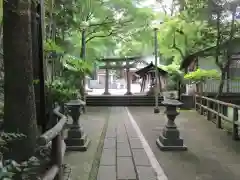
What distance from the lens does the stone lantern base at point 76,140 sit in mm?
6781

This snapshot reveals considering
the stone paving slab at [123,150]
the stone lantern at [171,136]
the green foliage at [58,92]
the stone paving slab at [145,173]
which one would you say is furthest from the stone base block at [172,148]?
the green foliage at [58,92]

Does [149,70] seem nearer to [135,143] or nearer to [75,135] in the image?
[135,143]

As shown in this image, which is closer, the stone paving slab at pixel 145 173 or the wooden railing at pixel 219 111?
the stone paving slab at pixel 145 173

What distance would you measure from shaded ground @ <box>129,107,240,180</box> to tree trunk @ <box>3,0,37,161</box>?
274 centimetres

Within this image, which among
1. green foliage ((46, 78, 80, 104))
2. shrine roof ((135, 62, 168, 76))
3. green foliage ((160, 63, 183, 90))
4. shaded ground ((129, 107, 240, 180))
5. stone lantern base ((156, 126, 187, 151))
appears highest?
shrine roof ((135, 62, 168, 76))

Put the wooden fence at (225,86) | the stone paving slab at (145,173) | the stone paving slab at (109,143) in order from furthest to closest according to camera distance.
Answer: the wooden fence at (225,86) → the stone paving slab at (109,143) → the stone paving slab at (145,173)

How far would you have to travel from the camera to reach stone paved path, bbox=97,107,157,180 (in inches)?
195

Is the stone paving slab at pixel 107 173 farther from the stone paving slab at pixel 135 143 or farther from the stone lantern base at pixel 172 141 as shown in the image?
the stone lantern base at pixel 172 141

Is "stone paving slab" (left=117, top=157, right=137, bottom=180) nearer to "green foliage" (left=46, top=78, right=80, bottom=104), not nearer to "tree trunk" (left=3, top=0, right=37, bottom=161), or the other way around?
"green foliage" (left=46, top=78, right=80, bottom=104)

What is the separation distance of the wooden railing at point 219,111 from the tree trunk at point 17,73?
635 cm

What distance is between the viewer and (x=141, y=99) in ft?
65.4

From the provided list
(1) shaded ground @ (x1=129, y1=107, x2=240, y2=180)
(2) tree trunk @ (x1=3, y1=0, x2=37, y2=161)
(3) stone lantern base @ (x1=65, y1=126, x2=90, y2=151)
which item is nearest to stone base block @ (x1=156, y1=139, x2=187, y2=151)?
(1) shaded ground @ (x1=129, y1=107, x2=240, y2=180)

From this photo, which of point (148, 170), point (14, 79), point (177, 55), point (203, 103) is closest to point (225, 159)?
point (148, 170)

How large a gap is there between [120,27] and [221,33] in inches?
247
